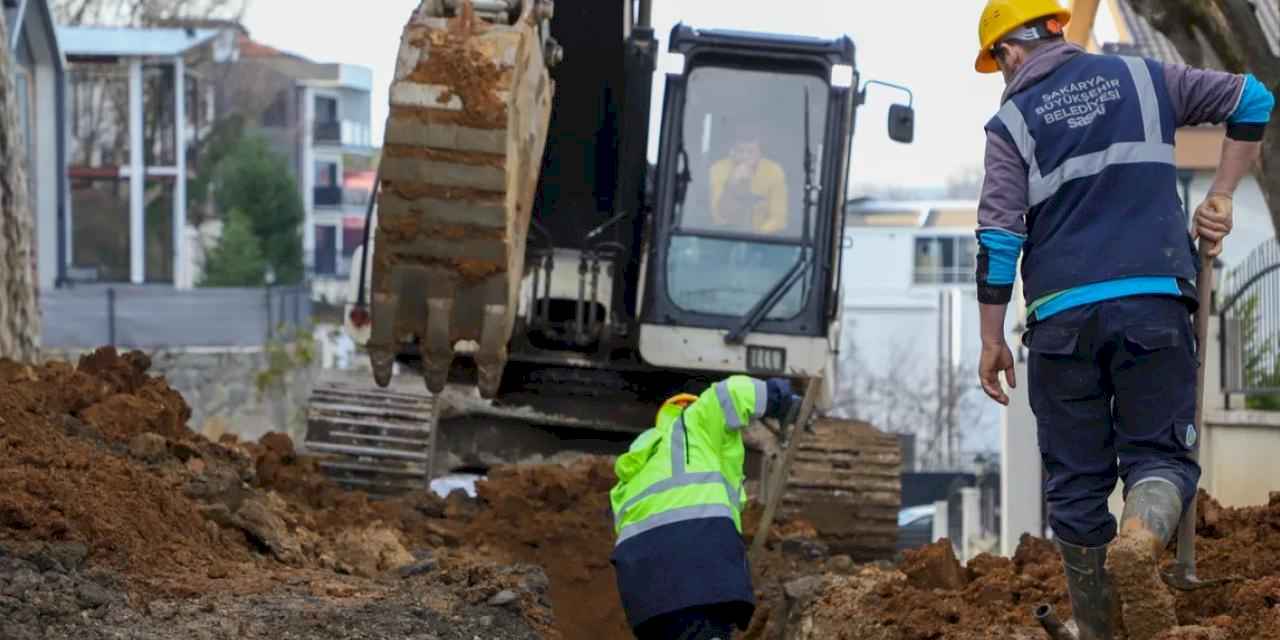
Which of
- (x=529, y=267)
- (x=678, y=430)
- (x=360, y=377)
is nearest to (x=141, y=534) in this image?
(x=678, y=430)

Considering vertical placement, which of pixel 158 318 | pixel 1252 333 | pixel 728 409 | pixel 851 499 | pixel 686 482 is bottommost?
pixel 851 499

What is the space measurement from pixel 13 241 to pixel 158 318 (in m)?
17.0

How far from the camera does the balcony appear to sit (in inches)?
2886

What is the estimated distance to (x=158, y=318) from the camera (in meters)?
30.7

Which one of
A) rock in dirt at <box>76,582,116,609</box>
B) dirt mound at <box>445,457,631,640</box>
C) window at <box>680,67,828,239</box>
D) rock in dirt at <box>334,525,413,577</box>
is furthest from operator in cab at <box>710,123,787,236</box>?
rock in dirt at <box>76,582,116,609</box>

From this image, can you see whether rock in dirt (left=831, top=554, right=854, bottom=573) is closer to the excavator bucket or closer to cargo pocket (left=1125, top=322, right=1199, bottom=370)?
the excavator bucket

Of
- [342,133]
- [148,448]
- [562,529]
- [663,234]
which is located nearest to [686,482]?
[148,448]

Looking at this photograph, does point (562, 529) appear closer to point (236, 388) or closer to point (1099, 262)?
point (1099, 262)

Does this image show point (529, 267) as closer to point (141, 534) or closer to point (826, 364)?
point (826, 364)

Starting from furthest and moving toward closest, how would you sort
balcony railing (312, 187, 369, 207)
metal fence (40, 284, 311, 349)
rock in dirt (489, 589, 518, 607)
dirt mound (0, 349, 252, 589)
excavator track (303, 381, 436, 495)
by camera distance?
balcony railing (312, 187, 369, 207) < metal fence (40, 284, 311, 349) < excavator track (303, 381, 436, 495) < rock in dirt (489, 589, 518, 607) < dirt mound (0, 349, 252, 589)

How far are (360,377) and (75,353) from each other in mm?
12243

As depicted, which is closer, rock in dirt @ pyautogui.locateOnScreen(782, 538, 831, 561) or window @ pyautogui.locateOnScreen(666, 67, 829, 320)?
window @ pyautogui.locateOnScreen(666, 67, 829, 320)

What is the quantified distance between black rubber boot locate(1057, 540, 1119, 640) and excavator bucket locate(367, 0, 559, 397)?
3184 millimetres

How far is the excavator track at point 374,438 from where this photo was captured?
15234 millimetres
